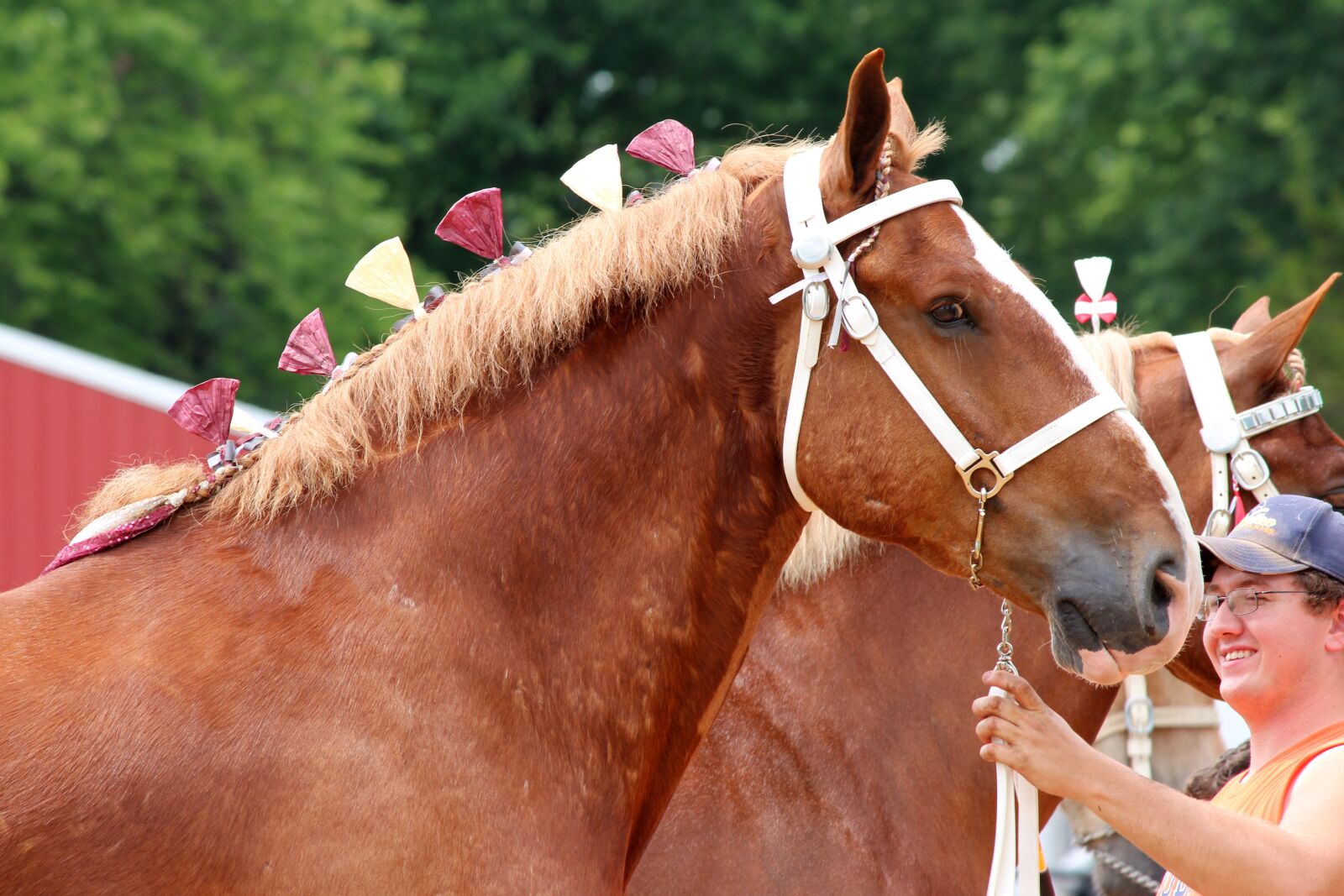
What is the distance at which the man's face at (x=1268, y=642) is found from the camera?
262 centimetres

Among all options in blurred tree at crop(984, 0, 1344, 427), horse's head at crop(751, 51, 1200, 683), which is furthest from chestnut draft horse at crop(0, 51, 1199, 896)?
blurred tree at crop(984, 0, 1344, 427)

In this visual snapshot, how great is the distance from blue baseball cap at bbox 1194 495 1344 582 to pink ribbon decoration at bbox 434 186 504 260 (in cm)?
159

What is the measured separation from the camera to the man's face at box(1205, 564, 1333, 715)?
2.62m

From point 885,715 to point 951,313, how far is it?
133 centimetres

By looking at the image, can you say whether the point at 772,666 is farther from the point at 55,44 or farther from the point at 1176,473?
the point at 55,44

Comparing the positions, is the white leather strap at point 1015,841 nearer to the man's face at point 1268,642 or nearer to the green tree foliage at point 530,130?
the man's face at point 1268,642

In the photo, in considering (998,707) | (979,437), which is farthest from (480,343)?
(998,707)

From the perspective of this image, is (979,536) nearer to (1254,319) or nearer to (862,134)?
(862,134)

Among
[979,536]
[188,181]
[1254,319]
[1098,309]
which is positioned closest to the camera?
[979,536]

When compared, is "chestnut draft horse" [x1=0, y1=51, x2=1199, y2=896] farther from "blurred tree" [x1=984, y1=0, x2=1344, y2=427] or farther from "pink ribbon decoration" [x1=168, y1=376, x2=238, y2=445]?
"blurred tree" [x1=984, y1=0, x2=1344, y2=427]

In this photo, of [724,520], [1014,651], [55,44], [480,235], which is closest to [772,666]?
[1014,651]

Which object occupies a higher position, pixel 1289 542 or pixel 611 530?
pixel 611 530

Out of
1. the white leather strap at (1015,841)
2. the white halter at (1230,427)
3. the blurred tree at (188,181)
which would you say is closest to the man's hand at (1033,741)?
the white leather strap at (1015,841)

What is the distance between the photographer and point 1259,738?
2.73 m
